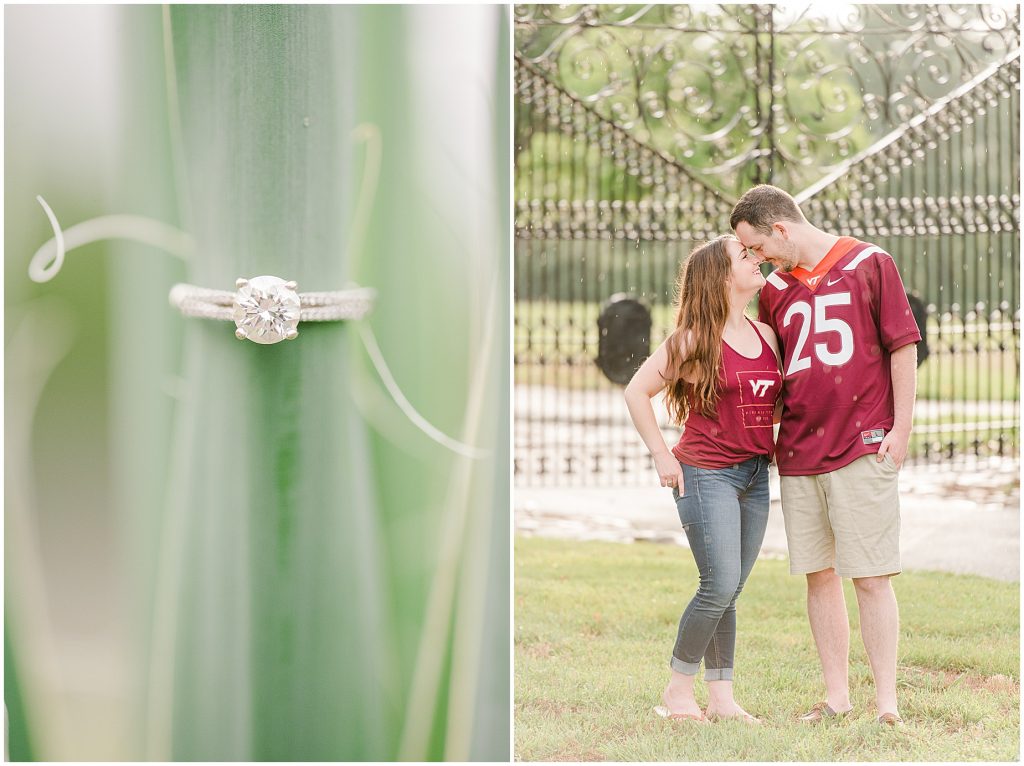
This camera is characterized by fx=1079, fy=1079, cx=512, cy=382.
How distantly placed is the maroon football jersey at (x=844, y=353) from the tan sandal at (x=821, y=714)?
0.74 m

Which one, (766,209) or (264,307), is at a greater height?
(766,209)

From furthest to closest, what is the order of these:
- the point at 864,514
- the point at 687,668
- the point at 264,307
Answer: the point at 687,668 < the point at 864,514 < the point at 264,307

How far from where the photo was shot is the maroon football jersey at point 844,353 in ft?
9.82

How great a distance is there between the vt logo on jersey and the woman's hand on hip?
0.23m

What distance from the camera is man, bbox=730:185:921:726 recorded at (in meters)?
2.99

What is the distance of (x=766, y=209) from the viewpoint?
315cm

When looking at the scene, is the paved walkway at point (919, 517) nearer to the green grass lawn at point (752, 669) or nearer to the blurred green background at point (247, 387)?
the green grass lawn at point (752, 669)

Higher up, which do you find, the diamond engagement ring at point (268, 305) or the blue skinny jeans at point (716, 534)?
the diamond engagement ring at point (268, 305)

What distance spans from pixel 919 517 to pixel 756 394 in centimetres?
447

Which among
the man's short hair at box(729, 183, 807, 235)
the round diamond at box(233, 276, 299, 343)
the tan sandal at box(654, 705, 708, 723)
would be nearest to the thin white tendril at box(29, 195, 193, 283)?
the round diamond at box(233, 276, 299, 343)

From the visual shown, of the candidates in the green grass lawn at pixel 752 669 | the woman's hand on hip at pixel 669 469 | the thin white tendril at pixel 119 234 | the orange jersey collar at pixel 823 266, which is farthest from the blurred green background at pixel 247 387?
the orange jersey collar at pixel 823 266

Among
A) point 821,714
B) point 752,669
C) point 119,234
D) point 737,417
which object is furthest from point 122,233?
point 752,669

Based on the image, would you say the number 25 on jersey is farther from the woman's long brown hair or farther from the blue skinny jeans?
the blue skinny jeans

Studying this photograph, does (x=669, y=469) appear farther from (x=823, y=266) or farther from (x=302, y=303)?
(x=302, y=303)
